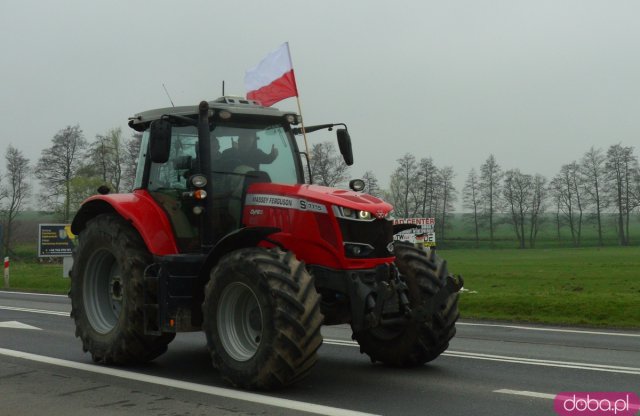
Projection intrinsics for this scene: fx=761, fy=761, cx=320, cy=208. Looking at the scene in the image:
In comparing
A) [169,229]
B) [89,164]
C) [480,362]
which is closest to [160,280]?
[169,229]

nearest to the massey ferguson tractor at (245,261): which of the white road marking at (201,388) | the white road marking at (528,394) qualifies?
the white road marking at (201,388)

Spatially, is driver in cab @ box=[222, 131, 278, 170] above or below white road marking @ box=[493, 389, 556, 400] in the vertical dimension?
above

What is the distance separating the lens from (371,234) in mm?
7621

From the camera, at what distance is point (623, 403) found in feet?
21.4

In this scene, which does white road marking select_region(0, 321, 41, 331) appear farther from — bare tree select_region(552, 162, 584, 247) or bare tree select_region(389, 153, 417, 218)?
bare tree select_region(552, 162, 584, 247)

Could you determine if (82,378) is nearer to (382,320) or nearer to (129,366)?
(129,366)

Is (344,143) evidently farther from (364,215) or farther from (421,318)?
(421,318)

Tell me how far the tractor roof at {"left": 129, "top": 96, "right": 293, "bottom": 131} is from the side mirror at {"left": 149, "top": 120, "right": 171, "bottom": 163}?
2.17 feet

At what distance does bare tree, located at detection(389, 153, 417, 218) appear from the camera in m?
72.6

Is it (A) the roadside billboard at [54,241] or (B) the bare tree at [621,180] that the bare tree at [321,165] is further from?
(B) the bare tree at [621,180]

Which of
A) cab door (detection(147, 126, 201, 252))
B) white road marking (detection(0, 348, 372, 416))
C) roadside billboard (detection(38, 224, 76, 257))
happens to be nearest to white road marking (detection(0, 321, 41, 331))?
white road marking (detection(0, 348, 372, 416))

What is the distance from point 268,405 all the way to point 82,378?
2.62m

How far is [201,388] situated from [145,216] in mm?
2240

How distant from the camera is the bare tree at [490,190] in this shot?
8788cm
